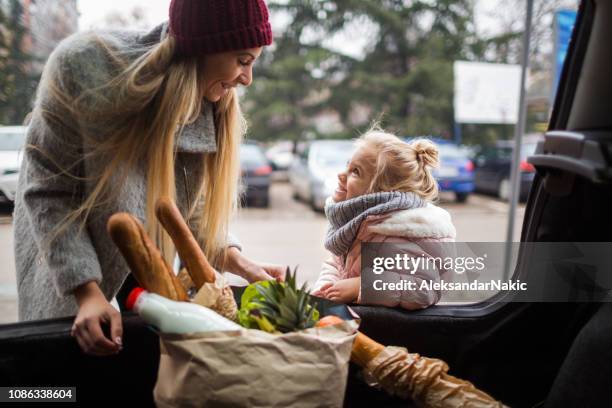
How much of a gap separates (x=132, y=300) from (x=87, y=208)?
317mm

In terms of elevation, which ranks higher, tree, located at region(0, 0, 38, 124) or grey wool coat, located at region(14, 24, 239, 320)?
tree, located at region(0, 0, 38, 124)

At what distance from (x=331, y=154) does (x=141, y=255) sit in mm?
8403

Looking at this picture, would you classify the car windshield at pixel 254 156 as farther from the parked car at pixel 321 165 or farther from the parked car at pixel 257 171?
the parked car at pixel 321 165

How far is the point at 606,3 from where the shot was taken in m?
1.18

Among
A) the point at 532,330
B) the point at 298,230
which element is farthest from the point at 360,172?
the point at 298,230

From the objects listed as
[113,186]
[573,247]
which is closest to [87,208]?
[113,186]

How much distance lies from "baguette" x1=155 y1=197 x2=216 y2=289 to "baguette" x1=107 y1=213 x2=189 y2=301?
0.18 feet

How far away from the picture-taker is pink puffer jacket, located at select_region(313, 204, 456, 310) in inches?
54.4

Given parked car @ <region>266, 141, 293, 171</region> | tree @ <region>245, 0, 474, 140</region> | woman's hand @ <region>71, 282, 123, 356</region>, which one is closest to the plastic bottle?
woman's hand @ <region>71, 282, 123, 356</region>

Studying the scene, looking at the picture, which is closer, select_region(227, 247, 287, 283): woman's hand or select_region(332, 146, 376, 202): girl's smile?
select_region(227, 247, 287, 283): woman's hand

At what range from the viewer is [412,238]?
1.49 meters

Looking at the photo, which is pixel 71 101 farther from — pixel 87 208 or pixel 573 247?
pixel 573 247

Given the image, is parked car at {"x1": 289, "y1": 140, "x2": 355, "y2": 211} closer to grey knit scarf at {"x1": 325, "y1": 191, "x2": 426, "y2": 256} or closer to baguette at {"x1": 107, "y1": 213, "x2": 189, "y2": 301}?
grey knit scarf at {"x1": 325, "y1": 191, "x2": 426, "y2": 256}

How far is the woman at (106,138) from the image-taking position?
1.10 metres
